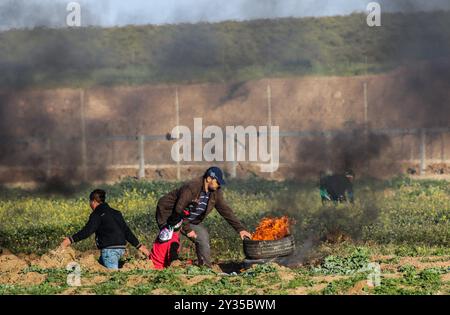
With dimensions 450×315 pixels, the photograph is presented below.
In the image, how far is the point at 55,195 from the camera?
105 ft

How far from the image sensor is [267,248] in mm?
18656

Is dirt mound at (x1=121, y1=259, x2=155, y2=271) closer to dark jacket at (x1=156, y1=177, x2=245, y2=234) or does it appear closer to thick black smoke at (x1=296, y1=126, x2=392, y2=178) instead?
dark jacket at (x1=156, y1=177, x2=245, y2=234)

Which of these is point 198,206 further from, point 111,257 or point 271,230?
point 111,257

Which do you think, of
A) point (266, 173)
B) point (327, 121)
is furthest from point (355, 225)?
point (327, 121)

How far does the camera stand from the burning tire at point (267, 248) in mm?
18625

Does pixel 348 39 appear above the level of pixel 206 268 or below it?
above

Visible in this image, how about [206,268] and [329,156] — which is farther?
[329,156]

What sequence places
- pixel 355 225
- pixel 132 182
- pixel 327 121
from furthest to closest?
1. pixel 327 121
2. pixel 132 182
3. pixel 355 225

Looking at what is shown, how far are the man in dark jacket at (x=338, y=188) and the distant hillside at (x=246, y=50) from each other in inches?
894

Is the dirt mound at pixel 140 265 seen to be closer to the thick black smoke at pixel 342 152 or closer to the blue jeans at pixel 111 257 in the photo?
the blue jeans at pixel 111 257

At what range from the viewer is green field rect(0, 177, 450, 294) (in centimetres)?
1555

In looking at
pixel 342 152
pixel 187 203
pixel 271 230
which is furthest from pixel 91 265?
pixel 342 152
